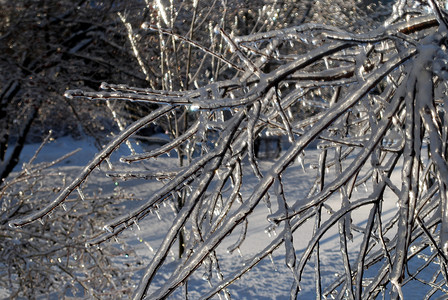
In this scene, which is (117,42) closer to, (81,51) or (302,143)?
(81,51)

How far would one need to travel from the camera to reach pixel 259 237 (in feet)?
33.0

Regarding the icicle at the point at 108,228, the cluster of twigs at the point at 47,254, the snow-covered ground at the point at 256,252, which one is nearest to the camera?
the icicle at the point at 108,228

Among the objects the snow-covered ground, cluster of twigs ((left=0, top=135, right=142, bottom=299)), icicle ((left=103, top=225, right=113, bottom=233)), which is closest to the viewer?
icicle ((left=103, top=225, right=113, bottom=233))

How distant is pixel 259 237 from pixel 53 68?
16.7 ft

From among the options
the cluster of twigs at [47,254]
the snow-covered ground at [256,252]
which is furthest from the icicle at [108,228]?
the cluster of twigs at [47,254]

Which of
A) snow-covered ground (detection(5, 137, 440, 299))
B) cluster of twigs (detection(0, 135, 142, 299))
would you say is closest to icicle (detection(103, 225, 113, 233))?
snow-covered ground (detection(5, 137, 440, 299))

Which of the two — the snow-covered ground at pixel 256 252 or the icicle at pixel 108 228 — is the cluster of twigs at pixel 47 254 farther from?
the icicle at pixel 108 228

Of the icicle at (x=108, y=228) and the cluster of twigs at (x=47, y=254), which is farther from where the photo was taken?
the cluster of twigs at (x=47, y=254)

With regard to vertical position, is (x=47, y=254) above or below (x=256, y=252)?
above

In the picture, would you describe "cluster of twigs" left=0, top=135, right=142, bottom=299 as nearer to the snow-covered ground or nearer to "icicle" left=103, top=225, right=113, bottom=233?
the snow-covered ground

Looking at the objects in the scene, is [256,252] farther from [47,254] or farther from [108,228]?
[108,228]

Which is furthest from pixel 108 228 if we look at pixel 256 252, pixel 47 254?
pixel 256 252

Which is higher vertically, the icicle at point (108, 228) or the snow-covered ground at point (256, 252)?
the icicle at point (108, 228)

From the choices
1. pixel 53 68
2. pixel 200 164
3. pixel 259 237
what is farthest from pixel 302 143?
pixel 259 237
